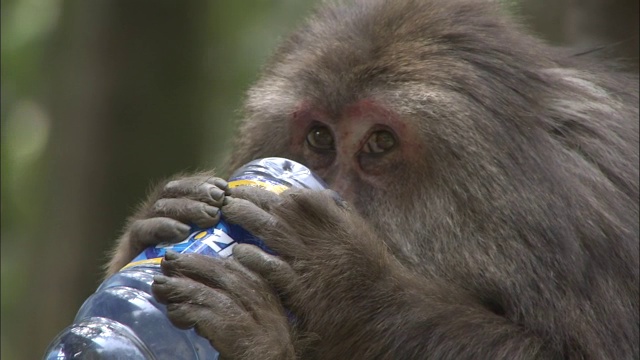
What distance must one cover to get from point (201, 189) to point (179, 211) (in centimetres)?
11

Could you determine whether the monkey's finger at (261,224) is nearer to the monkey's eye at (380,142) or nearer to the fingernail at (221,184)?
the fingernail at (221,184)

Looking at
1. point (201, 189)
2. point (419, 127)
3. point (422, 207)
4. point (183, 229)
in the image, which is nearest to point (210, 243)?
point (183, 229)

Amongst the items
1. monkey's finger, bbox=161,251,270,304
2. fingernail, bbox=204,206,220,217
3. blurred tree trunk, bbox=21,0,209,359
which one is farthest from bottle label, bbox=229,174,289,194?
blurred tree trunk, bbox=21,0,209,359

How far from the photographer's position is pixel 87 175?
6918 millimetres

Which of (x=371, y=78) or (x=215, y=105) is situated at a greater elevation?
(x=371, y=78)

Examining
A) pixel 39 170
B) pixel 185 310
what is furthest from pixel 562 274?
pixel 39 170

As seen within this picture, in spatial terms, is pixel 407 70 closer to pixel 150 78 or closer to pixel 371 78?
pixel 371 78

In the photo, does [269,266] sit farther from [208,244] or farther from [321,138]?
[321,138]

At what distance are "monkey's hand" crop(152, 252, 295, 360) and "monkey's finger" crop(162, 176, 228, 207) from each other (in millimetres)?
283

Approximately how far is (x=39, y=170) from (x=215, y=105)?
1231mm

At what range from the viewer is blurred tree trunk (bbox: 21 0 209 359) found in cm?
689

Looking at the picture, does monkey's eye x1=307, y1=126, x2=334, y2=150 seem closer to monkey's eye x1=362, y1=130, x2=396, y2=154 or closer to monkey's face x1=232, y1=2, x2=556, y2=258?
monkey's face x1=232, y1=2, x2=556, y2=258

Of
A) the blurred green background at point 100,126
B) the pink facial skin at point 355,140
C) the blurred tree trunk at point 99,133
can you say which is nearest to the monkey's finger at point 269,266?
the pink facial skin at point 355,140

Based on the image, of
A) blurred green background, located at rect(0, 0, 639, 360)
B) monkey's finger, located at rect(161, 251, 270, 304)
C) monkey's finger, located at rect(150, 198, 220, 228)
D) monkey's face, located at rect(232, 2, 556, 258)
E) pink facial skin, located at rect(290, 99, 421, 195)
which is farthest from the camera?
blurred green background, located at rect(0, 0, 639, 360)
